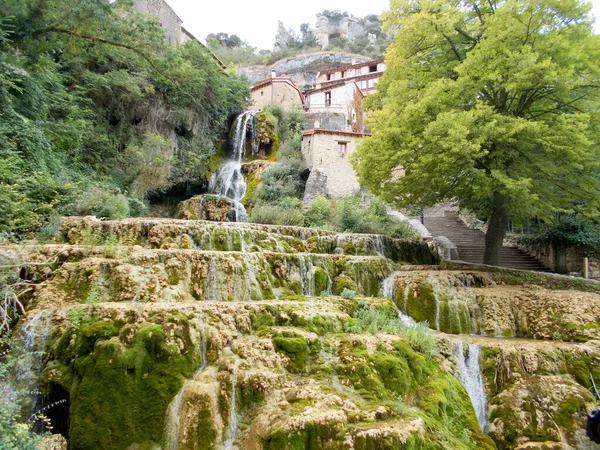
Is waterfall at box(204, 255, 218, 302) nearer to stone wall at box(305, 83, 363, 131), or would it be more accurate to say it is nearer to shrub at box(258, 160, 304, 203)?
shrub at box(258, 160, 304, 203)

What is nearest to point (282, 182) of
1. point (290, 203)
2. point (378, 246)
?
point (290, 203)

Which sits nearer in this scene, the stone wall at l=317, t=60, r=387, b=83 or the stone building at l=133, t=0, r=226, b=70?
the stone building at l=133, t=0, r=226, b=70

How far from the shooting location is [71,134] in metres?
12.6

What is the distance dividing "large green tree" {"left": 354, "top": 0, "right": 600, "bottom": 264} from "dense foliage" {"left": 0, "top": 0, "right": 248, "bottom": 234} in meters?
8.59

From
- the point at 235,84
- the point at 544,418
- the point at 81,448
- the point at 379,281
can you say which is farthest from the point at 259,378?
the point at 235,84

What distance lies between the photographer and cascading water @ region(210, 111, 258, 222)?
20.8 m

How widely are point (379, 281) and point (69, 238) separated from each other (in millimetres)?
8202

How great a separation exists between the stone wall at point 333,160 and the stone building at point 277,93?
9268mm

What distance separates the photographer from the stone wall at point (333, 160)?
22547 mm

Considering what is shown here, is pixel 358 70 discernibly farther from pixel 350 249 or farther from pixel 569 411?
pixel 569 411

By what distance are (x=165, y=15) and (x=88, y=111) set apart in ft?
53.4

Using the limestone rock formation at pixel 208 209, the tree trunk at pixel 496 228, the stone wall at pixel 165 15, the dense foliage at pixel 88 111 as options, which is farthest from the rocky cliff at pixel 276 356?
the stone wall at pixel 165 15

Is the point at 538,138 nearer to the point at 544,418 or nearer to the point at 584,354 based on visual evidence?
the point at 584,354

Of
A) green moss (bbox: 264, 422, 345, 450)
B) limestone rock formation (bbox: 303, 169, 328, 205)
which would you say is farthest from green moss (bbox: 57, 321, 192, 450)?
limestone rock formation (bbox: 303, 169, 328, 205)
